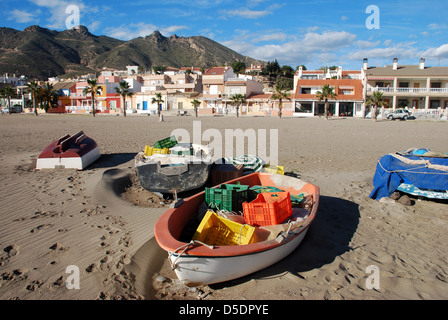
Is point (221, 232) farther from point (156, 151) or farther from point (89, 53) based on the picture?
point (89, 53)

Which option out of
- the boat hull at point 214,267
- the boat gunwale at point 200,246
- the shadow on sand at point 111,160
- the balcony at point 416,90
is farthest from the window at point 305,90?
the boat hull at point 214,267

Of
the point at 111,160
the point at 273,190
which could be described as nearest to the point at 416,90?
the point at 111,160

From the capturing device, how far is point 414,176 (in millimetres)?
7172

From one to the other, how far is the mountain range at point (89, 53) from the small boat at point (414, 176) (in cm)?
12072

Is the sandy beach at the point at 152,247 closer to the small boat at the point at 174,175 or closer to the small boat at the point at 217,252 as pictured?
the small boat at the point at 217,252

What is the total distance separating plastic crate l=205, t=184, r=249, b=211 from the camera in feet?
17.9

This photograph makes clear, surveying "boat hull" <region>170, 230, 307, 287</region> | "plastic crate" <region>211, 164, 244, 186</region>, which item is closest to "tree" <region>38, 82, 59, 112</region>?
"plastic crate" <region>211, 164, 244, 186</region>

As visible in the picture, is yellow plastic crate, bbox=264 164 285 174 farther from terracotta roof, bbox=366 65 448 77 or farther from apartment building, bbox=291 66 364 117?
terracotta roof, bbox=366 65 448 77

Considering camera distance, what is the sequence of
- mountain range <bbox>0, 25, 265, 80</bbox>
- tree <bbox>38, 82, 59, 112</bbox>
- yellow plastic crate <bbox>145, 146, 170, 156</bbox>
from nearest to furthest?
yellow plastic crate <bbox>145, 146, 170, 156</bbox> → tree <bbox>38, 82, 59, 112</bbox> → mountain range <bbox>0, 25, 265, 80</bbox>

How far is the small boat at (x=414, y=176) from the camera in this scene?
A: 6973 mm

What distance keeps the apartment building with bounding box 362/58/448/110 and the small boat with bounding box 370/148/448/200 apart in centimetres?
4000

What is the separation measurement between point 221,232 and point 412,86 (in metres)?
50.5

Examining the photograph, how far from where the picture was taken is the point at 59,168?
938cm
